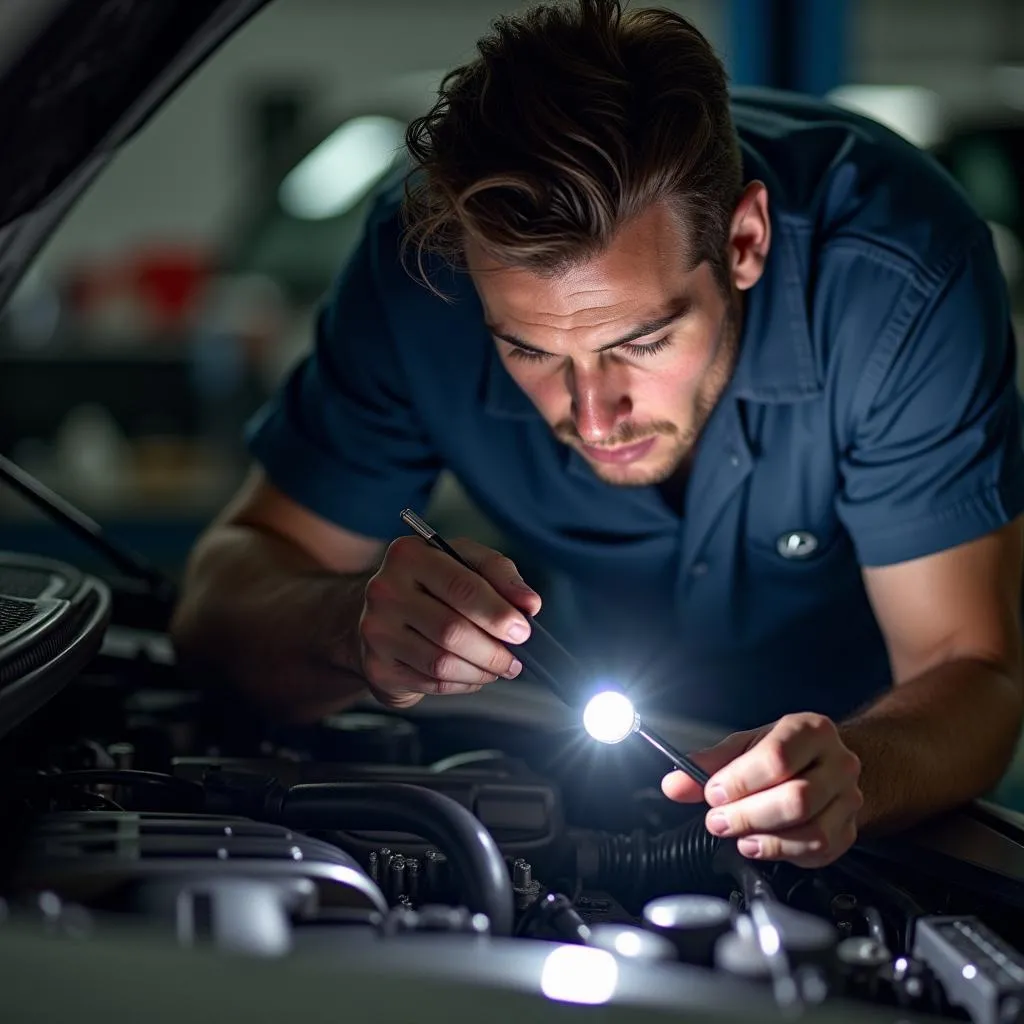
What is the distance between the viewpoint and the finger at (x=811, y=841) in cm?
98

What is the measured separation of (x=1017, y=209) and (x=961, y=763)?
3.67 m

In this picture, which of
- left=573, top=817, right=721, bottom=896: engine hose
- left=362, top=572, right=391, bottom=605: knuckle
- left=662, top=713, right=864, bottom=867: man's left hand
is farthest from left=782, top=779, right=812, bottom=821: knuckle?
left=362, top=572, right=391, bottom=605: knuckle

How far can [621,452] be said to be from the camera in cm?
128

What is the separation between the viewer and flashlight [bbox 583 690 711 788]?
0.96 metres

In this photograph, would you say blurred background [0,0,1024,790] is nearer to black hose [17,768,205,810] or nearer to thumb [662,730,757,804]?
thumb [662,730,757,804]

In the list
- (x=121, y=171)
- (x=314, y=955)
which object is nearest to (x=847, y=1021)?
(x=314, y=955)

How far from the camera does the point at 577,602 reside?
5.92ft

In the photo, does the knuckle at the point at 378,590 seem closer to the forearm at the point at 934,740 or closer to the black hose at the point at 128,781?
the black hose at the point at 128,781

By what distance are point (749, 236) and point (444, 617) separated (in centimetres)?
52

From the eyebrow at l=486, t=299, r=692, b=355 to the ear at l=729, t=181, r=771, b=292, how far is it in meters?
0.14

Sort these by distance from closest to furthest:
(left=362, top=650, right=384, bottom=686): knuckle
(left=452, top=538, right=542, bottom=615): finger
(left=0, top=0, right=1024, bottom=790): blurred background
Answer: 1. (left=452, top=538, right=542, bottom=615): finger
2. (left=362, top=650, right=384, bottom=686): knuckle
3. (left=0, top=0, right=1024, bottom=790): blurred background

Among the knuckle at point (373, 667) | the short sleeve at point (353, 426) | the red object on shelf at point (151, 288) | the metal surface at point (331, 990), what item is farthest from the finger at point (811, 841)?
the red object on shelf at point (151, 288)

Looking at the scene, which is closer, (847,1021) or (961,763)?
(847,1021)

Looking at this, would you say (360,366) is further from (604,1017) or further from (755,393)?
(604,1017)
